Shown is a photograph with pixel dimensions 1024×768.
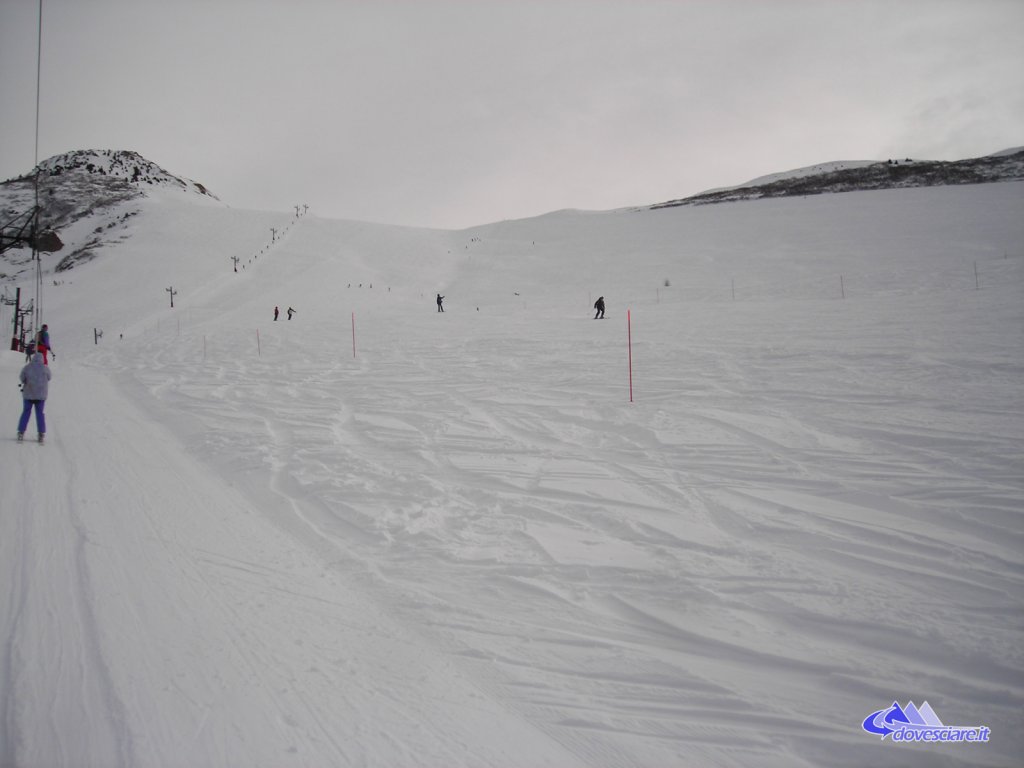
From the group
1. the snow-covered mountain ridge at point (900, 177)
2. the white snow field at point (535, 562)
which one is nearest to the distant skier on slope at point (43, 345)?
the white snow field at point (535, 562)

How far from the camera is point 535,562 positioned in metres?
4.66

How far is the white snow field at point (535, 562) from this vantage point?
294 cm

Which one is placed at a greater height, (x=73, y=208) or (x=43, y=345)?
(x=73, y=208)

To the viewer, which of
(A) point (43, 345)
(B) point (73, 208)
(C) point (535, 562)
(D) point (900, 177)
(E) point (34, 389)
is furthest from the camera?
(B) point (73, 208)

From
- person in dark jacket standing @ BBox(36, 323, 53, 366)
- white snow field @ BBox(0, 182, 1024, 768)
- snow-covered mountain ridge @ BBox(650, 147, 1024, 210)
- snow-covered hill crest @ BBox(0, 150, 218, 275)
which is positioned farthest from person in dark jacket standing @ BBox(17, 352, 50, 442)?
snow-covered mountain ridge @ BBox(650, 147, 1024, 210)

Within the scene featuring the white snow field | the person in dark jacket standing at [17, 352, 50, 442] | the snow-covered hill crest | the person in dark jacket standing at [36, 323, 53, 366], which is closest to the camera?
the white snow field

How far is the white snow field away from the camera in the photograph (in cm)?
294

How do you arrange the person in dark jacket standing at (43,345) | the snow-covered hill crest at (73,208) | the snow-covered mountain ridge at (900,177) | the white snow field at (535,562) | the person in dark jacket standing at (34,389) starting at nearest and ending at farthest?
the white snow field at (535,562) < the person in dark jacket standing at (34,389) < the person in dark jacket standing at (43,345) < the snow-covered hill crest at (73,208) < the snow-covered mountain ridge at (900,177)

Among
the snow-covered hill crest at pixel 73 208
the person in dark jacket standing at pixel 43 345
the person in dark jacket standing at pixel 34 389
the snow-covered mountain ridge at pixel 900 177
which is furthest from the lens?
the snow-covered mountain ridge at pixel 900 177

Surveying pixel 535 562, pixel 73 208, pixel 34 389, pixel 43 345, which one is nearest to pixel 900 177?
pixel 535 562

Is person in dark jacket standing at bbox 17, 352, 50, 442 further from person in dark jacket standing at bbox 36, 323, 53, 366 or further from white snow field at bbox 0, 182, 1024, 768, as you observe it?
white snow field at bbox 0, 182, 1024, 768

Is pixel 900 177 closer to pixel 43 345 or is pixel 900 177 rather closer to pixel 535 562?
pixel 535 562

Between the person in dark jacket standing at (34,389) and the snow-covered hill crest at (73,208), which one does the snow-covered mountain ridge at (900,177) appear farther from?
the snow-covered hill crest at (73,208)

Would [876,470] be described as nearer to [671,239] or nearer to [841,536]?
[841,536]
